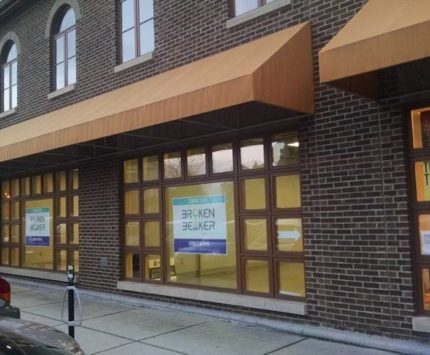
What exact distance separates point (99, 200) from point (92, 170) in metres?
0.66

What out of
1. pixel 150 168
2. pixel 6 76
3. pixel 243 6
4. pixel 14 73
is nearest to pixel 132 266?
pixel 150 168

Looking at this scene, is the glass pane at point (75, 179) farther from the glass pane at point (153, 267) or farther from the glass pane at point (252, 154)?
the glass pane at point (252, 154)

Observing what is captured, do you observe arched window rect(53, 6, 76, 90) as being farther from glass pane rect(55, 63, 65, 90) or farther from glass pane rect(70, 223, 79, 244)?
glass pane rect(70, 223, 79, 244)

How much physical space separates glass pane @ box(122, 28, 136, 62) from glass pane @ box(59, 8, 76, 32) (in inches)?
87.3

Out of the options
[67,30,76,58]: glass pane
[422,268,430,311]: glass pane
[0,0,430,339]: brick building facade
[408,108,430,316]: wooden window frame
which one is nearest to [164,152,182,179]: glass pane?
[0,0,430,339]: brick building facade

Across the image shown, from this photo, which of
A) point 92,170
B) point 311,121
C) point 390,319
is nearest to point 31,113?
point 92,170

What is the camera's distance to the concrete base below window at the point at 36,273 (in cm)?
1199

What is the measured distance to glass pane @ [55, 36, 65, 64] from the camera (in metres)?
12.7

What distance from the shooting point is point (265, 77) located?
643 cm

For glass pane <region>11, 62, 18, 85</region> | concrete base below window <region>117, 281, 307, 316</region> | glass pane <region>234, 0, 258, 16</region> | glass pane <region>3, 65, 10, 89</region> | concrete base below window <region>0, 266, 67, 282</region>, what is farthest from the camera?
glass pane <region>3, 65, 10, 89</region>

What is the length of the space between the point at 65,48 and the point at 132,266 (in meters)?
5.49

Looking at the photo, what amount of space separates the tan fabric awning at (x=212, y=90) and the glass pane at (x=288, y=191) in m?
1.08

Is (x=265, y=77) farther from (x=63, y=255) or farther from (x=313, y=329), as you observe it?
(x=63, y=255)

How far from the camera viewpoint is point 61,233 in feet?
40.6
